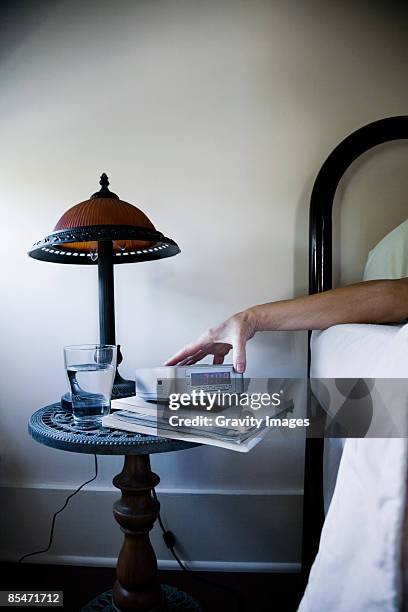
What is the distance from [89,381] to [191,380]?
0.21 meters

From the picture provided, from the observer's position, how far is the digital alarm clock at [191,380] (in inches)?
29.7

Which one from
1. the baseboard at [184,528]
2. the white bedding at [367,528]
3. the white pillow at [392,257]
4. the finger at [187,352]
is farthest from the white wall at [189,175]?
the white bedding at [367,528]

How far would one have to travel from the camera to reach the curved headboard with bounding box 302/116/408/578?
1.06 meters

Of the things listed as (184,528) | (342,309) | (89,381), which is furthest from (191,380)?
(184,528)

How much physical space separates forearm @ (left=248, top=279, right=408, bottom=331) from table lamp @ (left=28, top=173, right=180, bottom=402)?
0.31 m

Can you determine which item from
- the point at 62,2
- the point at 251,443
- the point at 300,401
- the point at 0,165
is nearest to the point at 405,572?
the point at 251,443

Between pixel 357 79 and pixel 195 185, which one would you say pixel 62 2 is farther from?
pixel 357 79

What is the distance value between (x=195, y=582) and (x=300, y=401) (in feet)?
2.00

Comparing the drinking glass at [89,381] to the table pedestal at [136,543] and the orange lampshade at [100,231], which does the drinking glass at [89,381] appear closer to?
the table pedestal at [136,543]

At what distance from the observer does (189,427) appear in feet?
2.30

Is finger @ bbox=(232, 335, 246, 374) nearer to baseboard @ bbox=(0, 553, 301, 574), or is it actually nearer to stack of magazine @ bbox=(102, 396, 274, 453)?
stack of magazine @ bbox=(102, 396, 274, 453)

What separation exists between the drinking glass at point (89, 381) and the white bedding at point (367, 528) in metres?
0.50

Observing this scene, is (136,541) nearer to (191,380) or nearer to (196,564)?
(191,380)

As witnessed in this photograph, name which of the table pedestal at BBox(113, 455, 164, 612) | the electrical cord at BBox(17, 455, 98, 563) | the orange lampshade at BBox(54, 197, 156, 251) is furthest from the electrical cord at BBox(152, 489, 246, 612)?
the orange lampshade at BBox(54, 197, 156, 251)
